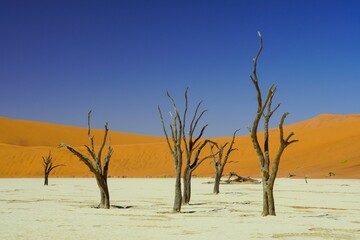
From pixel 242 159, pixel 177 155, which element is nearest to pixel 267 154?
pixel 177 155

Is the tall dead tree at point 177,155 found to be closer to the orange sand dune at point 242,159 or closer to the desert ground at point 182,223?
the desert ground at point 182,223

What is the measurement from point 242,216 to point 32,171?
55.9 meters

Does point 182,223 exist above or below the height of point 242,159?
below

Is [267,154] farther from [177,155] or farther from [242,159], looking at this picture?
[242,159]

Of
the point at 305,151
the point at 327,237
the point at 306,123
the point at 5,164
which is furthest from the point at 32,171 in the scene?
the point at 306,123

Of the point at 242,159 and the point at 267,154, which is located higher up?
the point at 242,159

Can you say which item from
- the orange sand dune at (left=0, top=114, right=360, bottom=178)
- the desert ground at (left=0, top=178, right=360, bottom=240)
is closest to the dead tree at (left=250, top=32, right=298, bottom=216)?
the desert ground at (left=0, top=178, right=360, bottom=240)

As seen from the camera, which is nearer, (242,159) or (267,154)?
(267,154)

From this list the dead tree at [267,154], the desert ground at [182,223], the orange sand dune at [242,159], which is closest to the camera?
the desert ground at [182,223]

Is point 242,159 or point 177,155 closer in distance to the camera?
point 177,155

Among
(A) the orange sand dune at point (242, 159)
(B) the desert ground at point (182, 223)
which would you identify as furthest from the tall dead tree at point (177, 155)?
(A) the orange sand dune at point (242, 159)

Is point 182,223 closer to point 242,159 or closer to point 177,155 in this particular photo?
point 177,155

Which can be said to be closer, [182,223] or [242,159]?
[182,223]

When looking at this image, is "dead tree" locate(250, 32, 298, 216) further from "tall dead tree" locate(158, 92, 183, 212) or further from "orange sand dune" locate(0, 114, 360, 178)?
"orange sand dune" locate(0, 114, 360, 178)
